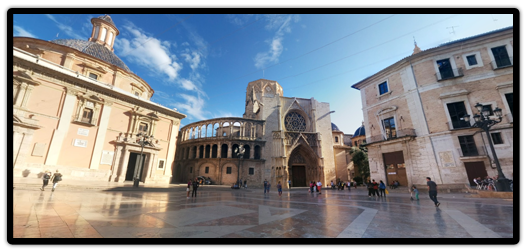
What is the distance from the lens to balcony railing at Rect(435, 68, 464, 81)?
3.54m

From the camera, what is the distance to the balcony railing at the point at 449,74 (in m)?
3.54

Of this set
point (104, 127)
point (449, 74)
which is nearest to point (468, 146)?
point (449, 74)

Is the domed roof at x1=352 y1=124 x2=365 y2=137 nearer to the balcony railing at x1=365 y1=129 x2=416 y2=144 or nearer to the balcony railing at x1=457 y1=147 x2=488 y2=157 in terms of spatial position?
the balcony railing at x1=365 y1=129 x2=416 y2=144

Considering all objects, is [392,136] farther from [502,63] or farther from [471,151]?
[502,63]

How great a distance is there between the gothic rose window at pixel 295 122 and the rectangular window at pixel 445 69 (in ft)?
90.0

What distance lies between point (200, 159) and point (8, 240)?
88.8 feet

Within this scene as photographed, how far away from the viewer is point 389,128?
50.4 ft

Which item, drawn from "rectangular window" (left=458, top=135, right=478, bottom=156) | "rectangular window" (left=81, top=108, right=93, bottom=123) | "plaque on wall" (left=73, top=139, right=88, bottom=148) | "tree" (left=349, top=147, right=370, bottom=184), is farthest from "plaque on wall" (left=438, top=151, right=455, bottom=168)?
"tree" (left=349, top=147, right=370, bottom=184)

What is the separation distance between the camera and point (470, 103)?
137 inches

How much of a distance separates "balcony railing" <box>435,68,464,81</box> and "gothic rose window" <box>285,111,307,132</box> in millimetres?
27447

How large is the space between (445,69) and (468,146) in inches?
68.5

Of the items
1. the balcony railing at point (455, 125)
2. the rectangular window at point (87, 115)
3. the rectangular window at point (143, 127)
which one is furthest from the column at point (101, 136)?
the balcony railing at point (455, 125)

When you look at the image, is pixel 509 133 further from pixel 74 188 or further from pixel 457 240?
pixel 74 188

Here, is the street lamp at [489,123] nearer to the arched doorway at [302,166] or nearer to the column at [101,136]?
the column at [101,136]
